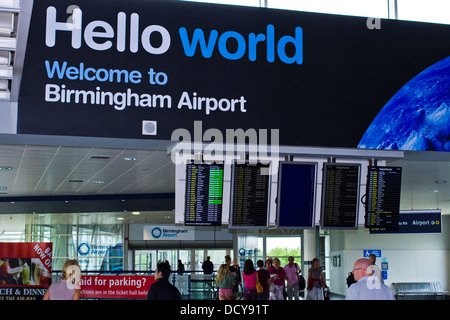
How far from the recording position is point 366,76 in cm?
709

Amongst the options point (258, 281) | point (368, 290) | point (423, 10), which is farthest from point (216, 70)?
point (258, 281)

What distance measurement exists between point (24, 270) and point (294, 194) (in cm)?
337

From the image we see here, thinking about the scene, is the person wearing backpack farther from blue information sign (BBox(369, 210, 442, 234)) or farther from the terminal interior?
blue information sign (BBox(369, 210, 442, 234))

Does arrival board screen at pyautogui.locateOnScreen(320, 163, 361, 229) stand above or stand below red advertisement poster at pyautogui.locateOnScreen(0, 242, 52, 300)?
above

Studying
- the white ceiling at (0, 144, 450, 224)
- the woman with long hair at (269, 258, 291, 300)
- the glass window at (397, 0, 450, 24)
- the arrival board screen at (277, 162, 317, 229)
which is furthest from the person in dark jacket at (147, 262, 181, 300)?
the woman with long hair at (269, 258, 291, 300)

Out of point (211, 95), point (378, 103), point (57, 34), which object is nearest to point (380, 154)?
point (378, 103)

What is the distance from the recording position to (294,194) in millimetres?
7148

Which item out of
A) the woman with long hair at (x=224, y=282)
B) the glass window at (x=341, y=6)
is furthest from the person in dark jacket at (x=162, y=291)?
the woman with long hair at (x=224, y=282)

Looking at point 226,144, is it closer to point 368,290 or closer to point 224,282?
point 368,290

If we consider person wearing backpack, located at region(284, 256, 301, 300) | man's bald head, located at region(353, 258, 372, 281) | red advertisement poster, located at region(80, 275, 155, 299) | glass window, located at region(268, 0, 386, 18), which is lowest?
person wearing backpack, located at region(284, 256, 301, 300)

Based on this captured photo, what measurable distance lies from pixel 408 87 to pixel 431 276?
57.0ft

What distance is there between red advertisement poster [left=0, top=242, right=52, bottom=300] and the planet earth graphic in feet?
13.3

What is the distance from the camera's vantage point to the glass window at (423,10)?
758 cm

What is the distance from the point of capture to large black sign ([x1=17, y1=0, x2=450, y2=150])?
6.23 metres
